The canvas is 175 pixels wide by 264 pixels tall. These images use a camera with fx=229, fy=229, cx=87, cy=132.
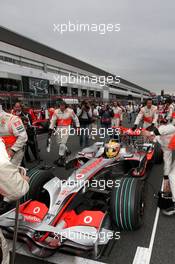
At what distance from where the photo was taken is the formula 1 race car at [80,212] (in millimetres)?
2080

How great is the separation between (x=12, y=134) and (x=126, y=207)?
6.45 ft

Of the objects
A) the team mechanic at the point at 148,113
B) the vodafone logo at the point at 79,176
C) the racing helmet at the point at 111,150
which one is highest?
the team mechanic at the point at 148,113

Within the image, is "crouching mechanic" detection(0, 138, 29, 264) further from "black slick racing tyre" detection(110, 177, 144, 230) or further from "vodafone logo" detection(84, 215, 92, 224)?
"black slick racing tyre" detection(110, 177, 144, 230)

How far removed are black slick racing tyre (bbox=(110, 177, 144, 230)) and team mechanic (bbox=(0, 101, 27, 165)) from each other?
158 cm

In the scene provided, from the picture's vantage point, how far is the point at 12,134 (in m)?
3.42

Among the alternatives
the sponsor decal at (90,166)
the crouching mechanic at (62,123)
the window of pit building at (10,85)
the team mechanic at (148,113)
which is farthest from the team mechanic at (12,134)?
the window of pit building at (10,85)

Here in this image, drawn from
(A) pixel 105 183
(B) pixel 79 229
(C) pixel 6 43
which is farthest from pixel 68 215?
(C) pixel 6 43

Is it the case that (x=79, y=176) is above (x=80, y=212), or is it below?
above

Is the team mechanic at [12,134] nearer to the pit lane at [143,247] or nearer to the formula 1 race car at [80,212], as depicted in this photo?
the formula 1 race car at [80,212]

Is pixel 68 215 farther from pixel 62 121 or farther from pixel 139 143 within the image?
pixel 62 121

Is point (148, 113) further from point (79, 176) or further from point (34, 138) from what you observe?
point (79, 176)

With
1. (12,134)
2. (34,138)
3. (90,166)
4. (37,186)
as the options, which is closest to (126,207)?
(90,166)

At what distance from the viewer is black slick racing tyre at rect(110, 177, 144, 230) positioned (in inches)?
98.5

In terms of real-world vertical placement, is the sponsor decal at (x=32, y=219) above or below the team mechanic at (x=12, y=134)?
below
